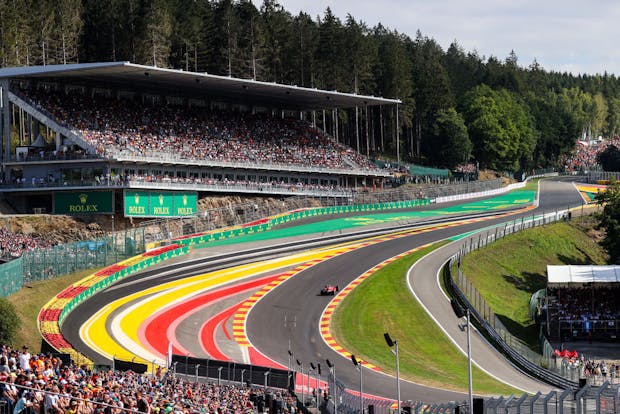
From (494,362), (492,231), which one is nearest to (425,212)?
(492,231)

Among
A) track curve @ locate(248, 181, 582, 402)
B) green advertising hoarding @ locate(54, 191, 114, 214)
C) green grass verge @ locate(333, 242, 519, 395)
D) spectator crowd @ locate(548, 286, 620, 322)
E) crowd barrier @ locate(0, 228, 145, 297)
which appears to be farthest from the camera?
green advertising hoarding @ locate(54, 191, 114, 214)

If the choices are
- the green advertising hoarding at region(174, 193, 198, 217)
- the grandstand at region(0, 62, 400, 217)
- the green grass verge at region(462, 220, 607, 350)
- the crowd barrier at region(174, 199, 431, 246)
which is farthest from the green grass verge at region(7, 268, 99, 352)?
the green grass verge at region(462, 220, 607, 350)

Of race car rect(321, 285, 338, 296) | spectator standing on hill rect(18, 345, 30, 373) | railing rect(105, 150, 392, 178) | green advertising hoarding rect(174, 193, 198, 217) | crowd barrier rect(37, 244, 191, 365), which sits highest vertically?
railing rect(105, 150, 392, 178)

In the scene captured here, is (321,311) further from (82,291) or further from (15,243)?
(15,243)

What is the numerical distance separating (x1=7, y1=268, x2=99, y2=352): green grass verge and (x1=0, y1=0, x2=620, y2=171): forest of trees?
4673cm

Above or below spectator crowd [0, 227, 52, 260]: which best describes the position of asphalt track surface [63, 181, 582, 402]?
below

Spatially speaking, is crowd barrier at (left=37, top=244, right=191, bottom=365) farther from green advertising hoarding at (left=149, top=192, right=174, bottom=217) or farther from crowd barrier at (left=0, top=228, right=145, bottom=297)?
green advertising hoarding at (left=149, top=192, right=174, bottom=217)

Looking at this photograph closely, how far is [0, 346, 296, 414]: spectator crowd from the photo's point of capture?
21.7 metres

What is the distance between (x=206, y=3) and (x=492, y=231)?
5871 centimetres

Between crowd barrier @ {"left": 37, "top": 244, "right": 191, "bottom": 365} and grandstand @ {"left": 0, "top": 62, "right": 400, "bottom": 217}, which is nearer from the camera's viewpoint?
crowd barrier @ {"left": 37, "top": 244, "right": 191, "bottom": 365}

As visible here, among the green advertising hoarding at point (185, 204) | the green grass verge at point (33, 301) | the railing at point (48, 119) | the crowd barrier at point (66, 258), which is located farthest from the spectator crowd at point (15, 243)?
the green advertising hoarding at point (185, 204)

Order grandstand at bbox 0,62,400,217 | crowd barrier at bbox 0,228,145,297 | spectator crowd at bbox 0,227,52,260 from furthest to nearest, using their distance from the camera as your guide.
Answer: grandstand at bbox 0,62,400,217 → spectator crowd at bbox 0,227,52,260 → crowd barrier at bbox 0,228,145,297

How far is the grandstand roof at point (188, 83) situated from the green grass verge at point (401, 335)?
29.9m

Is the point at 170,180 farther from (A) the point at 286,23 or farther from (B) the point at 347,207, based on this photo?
(A) the point at 286,23
